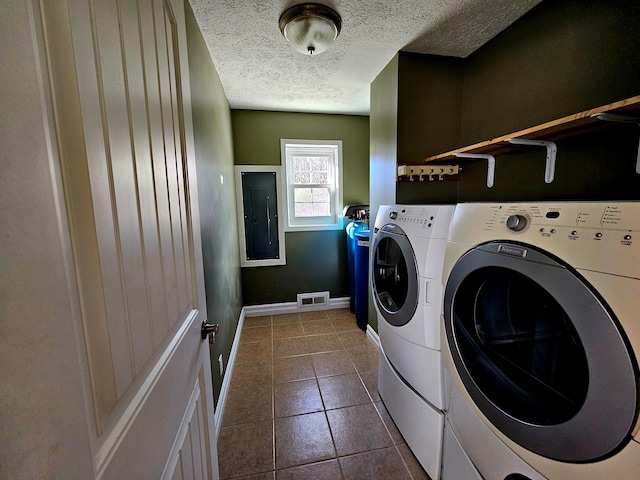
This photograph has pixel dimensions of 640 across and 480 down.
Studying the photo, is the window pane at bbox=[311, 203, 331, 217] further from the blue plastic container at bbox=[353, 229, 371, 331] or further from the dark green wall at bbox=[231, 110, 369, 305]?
the blue plastic container at bbox=[353, 229, 371, 331]

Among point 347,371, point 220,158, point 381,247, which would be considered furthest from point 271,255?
point 381,247

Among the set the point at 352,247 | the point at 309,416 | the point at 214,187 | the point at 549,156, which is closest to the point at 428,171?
the point at 549,156

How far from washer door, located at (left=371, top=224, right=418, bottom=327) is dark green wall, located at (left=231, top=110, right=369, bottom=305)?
4.96 feet

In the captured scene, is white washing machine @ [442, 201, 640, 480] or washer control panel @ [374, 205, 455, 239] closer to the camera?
white washing machine @ [442, 201, 640, 480]

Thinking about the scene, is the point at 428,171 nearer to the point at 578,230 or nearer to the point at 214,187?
the point at 578,230

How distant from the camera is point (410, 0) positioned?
1.31 m

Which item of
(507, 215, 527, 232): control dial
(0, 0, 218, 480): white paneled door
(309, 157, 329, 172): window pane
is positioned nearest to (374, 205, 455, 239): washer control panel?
(507, 215, 527, 232): control dial

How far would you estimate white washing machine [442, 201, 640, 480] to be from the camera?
20.9 inches

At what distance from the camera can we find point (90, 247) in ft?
1.26

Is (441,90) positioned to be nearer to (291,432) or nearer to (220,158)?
(220,158)

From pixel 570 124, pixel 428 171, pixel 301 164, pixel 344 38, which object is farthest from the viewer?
pixel 301 164

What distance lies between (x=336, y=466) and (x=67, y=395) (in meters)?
1.44

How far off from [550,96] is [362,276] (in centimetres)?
182

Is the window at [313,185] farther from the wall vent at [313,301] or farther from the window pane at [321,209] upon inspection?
the wall vent at [313,301]
